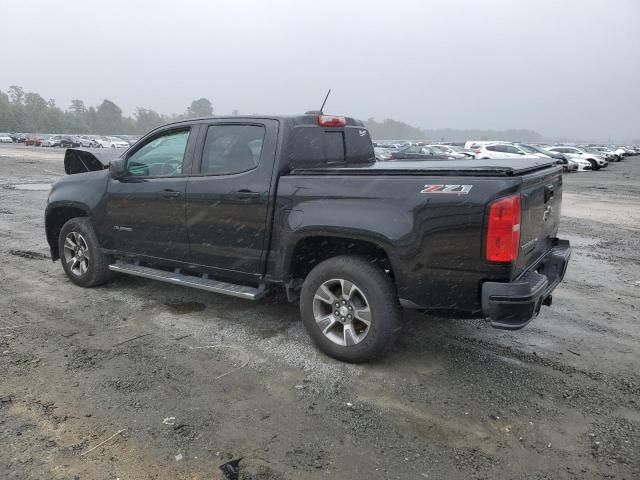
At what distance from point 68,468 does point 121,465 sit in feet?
0.87

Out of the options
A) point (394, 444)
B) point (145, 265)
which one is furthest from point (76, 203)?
point (394, 444)

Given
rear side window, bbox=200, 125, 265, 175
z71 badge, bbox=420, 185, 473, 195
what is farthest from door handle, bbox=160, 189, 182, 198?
z71 badge, bbox=420, 185, 473, 195

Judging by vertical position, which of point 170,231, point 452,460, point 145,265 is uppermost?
Answer: point 170,231

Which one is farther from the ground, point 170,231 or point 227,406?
point 170,231

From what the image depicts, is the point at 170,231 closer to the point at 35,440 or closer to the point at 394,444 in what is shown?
the point at 35,440

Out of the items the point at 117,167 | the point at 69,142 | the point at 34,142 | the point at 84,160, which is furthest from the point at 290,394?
the point at 34,142

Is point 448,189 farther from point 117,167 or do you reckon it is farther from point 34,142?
point 34,142

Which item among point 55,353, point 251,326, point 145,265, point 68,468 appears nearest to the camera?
point 68,468

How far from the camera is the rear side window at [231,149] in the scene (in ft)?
13.9

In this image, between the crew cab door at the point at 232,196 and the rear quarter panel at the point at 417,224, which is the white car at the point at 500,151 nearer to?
the crew cab door at the point at 232,196

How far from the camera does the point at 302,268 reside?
13.8ft

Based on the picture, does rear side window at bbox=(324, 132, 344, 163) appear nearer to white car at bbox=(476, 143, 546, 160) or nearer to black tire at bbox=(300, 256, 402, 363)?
black tire at bbox=(300, 256, 402, 363)

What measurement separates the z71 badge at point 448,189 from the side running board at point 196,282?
1675mm

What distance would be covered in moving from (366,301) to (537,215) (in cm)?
135
